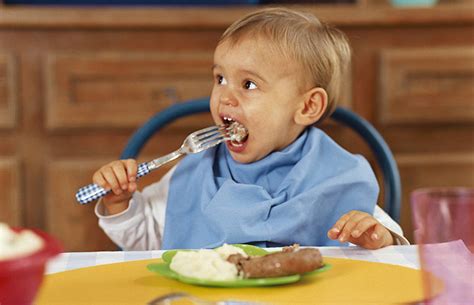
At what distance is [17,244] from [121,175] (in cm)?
72

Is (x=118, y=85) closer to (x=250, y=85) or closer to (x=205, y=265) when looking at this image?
(x=250, y=85)

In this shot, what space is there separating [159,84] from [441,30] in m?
0.89

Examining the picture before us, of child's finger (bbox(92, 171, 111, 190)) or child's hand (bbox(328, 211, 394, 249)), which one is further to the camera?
child's finger (bbox(92, 171, 111, 190))

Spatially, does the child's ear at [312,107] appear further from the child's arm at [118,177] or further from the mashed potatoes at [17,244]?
the mashed potatoes at [17,244]

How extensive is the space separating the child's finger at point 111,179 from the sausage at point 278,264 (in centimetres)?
54

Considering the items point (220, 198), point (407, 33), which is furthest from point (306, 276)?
point (407, 33)

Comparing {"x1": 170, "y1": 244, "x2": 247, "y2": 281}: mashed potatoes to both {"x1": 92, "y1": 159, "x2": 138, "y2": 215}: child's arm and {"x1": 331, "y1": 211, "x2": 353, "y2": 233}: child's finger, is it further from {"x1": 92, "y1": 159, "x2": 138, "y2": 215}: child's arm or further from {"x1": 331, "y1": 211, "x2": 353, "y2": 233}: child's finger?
{"x1": 92, "y1": 159, "x2": 138, "y2": 215}: child's arm

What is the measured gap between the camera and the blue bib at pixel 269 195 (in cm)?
127

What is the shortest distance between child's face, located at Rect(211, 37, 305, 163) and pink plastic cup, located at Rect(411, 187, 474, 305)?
75 centimetres

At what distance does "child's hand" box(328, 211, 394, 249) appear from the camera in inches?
40.2

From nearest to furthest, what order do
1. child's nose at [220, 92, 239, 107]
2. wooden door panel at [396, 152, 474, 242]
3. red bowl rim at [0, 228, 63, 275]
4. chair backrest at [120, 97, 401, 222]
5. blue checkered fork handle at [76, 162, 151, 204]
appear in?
1. red bowl rim at [0, 228, 63, 275]
2. blue checkered fork handle at [76, 162, 151, 204]
3. child's nose at [220, 92, 239, 107]
4. chair backrest at [120, 97, 401, 222]
5. wooden door panel at [396, 152, 474, 242]

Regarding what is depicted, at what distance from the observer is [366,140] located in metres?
1.61

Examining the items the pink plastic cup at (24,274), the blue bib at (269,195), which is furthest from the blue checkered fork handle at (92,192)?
Answer: the pink plastic cup at (24,274)

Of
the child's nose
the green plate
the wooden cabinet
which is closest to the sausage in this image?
the green plate
